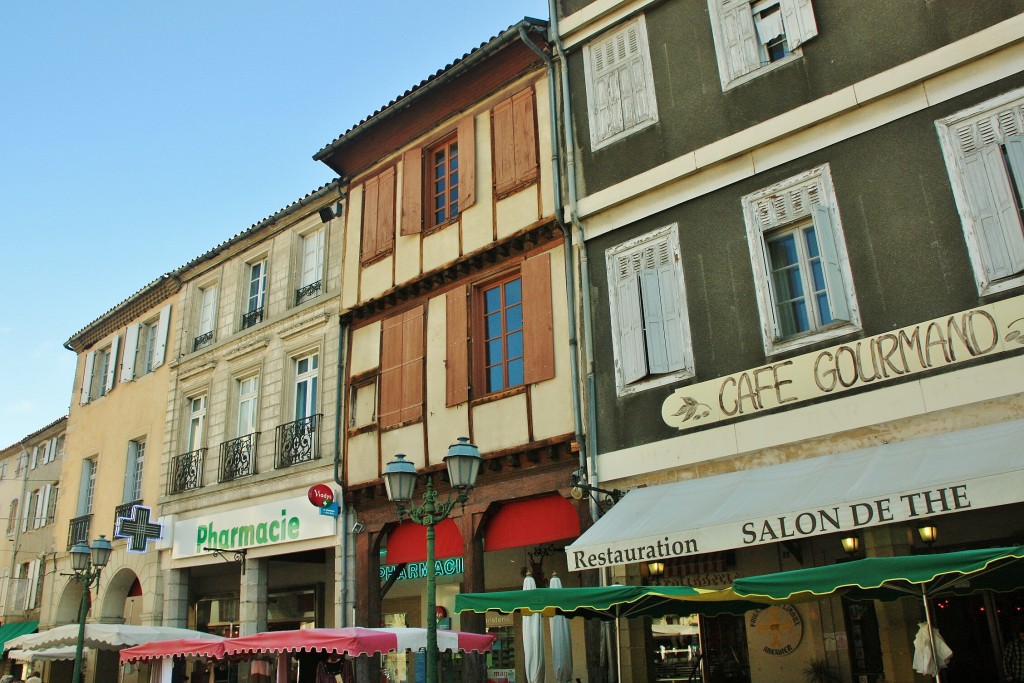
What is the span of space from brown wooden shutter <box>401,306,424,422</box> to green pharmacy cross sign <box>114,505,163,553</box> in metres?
6.94

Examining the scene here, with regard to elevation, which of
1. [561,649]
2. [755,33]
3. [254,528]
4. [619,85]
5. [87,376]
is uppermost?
[87,376]

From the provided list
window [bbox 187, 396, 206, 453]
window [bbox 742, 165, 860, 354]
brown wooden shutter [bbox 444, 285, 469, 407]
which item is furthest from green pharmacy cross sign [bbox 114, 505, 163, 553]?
window [bbox 742, 165, 860, 354]

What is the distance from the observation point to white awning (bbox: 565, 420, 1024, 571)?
6.89m

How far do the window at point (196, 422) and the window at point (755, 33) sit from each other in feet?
40.4

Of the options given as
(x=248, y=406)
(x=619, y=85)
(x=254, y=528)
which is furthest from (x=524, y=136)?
(x=254, y=528)

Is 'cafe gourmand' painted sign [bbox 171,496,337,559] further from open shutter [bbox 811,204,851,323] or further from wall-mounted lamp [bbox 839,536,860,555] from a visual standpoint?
open shutter [bbox 811,204,851,323]

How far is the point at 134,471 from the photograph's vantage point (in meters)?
19.5

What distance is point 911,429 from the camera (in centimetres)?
830

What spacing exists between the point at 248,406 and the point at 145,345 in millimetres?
5406

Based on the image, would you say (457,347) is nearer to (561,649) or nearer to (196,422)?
(561,649)

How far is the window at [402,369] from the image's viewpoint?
1339 centimetres

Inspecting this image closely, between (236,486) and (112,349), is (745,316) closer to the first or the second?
(236,486)

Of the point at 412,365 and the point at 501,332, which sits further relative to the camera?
the point at 412,365

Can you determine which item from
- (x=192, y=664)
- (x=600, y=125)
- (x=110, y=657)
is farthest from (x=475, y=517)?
(x=110, y=657)
